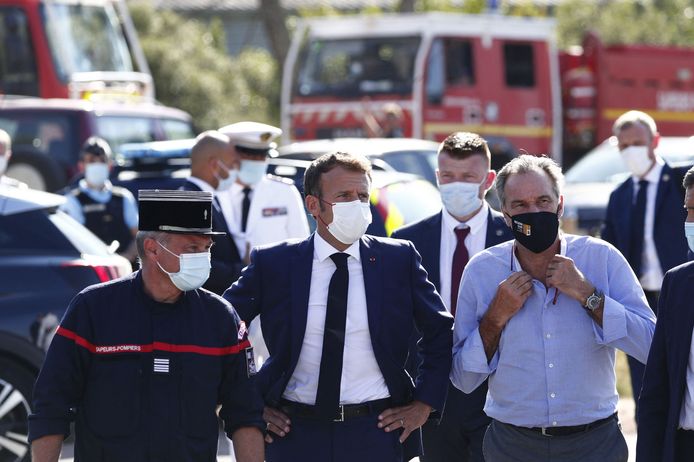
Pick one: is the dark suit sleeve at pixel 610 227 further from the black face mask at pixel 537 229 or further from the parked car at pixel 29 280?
the black face mask at pixel 537 229

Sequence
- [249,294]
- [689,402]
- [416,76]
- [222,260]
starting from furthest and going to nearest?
[416,76] < [222,260] < [249,294] < [689,402]

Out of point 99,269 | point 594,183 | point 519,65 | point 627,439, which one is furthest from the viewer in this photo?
point 519,65

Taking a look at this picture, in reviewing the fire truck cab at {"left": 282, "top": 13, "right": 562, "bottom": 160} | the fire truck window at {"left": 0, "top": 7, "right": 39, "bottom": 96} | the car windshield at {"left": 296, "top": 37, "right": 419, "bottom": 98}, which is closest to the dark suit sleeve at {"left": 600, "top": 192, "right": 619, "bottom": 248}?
the fire truck cab at {"left": 282, "top": 13, "right": 562, "bottom": 160}

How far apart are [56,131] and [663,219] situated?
8.66 meters

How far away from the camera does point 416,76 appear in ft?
64.8

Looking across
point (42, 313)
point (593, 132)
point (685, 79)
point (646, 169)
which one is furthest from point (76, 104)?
point (685, 79)

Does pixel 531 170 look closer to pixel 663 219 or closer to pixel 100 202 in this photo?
pixel 663 219

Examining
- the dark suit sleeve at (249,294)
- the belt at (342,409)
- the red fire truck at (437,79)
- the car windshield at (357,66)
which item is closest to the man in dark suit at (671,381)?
the belt at (342,409)

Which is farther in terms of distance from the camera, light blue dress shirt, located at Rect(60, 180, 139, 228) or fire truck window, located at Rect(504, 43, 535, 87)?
fire truck window, located at Rect(504, 43, 535, 87)

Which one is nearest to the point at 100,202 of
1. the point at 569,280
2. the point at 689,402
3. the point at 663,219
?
the point at 663,219

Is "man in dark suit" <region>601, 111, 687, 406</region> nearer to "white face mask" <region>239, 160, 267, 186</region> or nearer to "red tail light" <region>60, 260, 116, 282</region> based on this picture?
"white face mask" <region>239, 160, 267, 186</region>

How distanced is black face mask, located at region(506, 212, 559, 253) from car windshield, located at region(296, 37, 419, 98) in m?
15.1

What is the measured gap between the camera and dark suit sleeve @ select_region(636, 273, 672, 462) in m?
4.39

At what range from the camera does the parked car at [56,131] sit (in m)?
14.2
